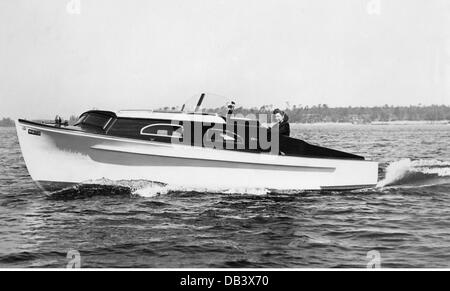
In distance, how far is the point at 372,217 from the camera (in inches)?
483

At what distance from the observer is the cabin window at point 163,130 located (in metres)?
14.2

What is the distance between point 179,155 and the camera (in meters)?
13.9

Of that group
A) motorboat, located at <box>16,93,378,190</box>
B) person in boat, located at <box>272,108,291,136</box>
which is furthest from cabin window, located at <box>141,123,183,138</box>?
person in boat, located at <box>272,108,291,136</box>

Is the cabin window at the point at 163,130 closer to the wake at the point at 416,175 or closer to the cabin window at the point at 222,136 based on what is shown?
the cabin window at the point at 222,136

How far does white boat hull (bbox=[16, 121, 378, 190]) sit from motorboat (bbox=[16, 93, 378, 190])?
3 centimetres

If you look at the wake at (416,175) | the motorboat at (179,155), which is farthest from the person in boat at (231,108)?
the wake at (416,175)

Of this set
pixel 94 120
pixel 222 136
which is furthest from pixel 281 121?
pixel 94 120

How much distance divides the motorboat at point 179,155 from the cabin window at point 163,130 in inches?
1.1

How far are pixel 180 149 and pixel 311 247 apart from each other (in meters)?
5.35

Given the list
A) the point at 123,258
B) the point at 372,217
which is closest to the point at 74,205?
the point at 123,258

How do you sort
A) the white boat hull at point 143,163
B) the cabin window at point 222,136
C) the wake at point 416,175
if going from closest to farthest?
the white boat hull at point 143,163 < the cabin window at point 222,136 < the wake at point 416,175

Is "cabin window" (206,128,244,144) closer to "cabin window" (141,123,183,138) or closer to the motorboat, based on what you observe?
the motorboat

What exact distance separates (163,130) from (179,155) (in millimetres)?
894
